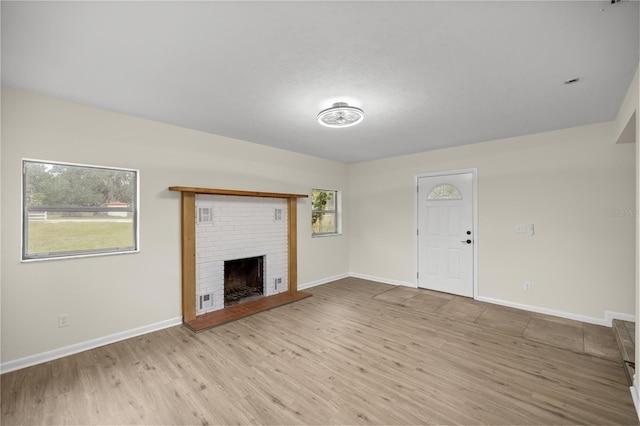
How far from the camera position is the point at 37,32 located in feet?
5.72

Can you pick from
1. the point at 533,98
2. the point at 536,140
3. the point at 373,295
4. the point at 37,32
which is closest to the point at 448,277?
the point at 373,295

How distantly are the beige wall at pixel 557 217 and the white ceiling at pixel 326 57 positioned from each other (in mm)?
598

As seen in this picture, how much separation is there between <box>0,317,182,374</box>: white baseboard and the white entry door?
13.4ft

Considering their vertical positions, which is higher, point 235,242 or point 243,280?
point 235,242

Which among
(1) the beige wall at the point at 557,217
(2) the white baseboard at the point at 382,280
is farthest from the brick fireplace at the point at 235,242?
(1) the beige wall at the point at 557,217

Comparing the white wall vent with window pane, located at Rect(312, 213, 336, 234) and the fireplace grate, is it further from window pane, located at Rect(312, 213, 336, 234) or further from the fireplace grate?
window pane, located at Rect(312, 213, 336, 234)

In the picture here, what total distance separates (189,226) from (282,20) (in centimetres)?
275

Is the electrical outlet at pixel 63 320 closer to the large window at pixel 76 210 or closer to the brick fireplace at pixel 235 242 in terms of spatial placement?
the large window at pixel 76 210

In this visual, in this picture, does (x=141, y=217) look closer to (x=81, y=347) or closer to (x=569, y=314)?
(x=81, y=347)

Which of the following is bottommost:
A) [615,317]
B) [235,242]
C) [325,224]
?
[615,317]

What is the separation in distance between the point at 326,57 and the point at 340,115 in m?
0.93

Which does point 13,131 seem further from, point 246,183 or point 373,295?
point 373,295

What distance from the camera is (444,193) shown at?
4.92 meters

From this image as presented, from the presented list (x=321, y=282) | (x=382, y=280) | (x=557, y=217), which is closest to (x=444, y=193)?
(x=557, y=217)
